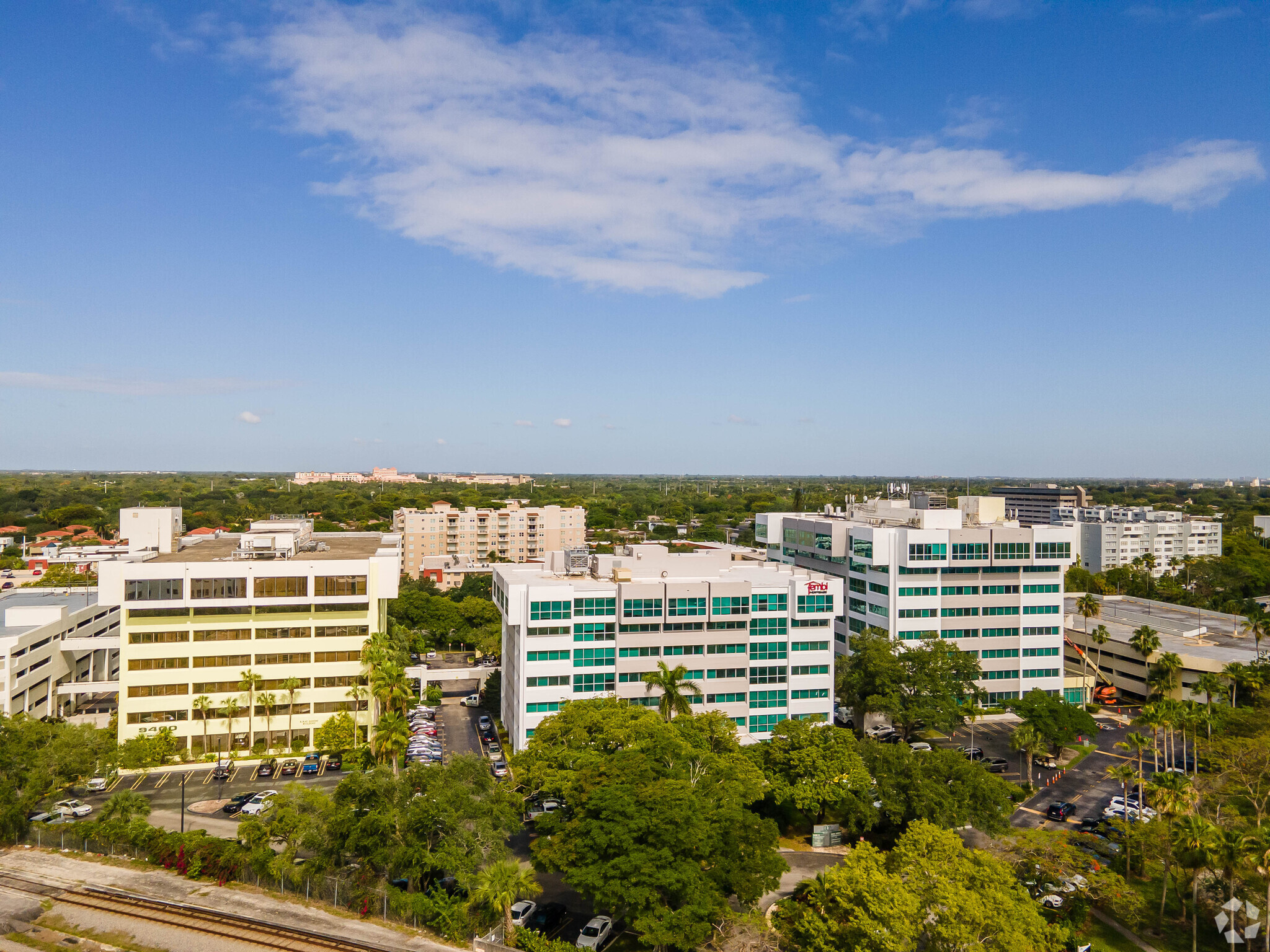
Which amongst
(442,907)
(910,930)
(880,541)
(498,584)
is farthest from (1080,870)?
(498,584)

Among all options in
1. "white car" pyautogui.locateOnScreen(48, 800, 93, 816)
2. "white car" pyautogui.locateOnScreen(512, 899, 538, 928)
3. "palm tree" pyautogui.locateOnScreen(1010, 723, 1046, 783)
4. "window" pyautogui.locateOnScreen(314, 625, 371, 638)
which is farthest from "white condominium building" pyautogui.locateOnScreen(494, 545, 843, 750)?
"white car" pyautogui.locateOnScreen(48, 800, 93, 816)

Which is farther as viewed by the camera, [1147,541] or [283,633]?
[1147,541]

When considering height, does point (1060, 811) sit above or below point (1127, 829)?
below

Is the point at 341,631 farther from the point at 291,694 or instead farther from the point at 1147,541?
the point at 1147,541

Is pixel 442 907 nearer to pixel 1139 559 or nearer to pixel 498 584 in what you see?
pixel 498 584

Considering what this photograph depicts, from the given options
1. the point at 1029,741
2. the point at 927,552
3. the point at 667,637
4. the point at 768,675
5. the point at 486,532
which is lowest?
the point at 1029,741

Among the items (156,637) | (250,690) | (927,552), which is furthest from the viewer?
(927,552)

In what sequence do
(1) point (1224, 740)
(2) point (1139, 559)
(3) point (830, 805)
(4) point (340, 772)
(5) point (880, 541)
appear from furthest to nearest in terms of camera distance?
(2) point (1139, 559) → (5) point (880, 541) → (4) point (340, 772) → (1) point (1224, 740) → (3) point (830, 805)

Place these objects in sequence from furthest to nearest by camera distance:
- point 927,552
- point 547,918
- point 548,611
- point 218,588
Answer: point 927,552, point 218,588, point 548,611, point 547,918

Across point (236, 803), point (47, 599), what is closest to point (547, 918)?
point (236, 803)
